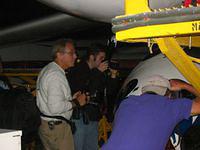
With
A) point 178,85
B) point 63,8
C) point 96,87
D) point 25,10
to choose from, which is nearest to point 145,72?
point 96,87

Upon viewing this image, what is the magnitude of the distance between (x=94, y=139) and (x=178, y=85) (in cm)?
187

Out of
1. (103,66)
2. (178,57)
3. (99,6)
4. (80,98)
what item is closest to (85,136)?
(80,98)

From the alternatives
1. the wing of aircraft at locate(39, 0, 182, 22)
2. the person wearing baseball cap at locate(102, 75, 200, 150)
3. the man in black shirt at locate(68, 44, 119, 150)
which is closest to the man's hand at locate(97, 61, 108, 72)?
the man in black shirt at locate(68, 44, 119, 150)

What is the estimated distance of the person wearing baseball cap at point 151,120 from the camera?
238 cm

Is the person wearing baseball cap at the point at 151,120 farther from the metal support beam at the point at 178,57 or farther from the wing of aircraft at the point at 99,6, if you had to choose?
the wing of aircraft at the point at 99,6

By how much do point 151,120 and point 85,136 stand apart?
204cm

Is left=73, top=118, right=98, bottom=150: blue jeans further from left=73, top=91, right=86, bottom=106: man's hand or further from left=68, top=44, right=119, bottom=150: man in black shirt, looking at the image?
left=73, top=91, right=86, bottom=106: man's hand

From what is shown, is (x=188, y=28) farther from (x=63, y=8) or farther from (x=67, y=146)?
(x=67, y=146)

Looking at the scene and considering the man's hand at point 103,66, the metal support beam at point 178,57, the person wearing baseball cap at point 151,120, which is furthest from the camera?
the man's hand at point 103,66

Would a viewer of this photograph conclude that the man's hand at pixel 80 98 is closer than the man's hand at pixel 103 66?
Yes

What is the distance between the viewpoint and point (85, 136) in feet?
14.1

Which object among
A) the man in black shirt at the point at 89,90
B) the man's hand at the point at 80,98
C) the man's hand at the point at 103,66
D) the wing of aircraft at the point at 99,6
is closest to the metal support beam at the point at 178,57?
the wing of aircraft at the point at 99,6

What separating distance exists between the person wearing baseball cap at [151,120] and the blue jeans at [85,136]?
173cm

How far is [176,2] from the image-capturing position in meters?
2.02
